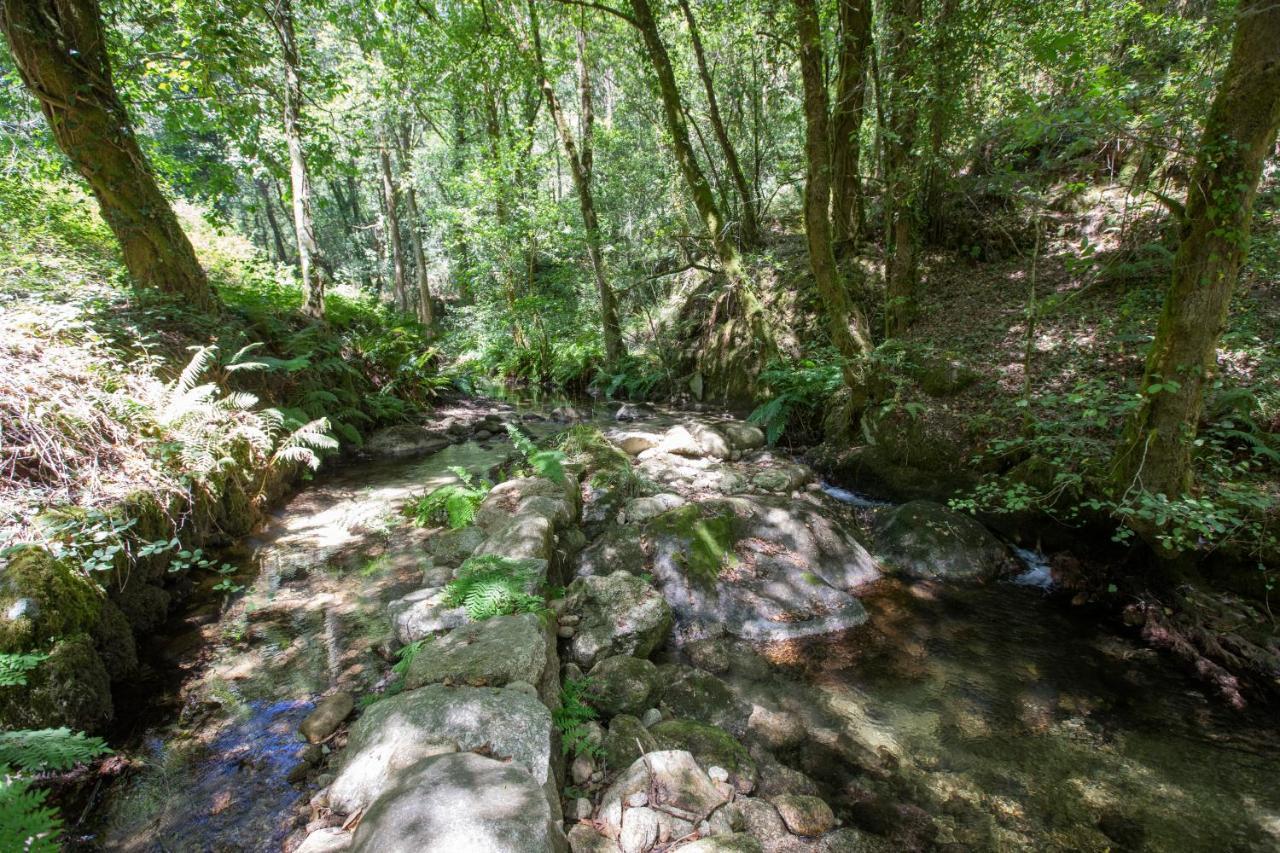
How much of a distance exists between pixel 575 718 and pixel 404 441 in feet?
24.5

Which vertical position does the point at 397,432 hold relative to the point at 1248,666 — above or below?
above

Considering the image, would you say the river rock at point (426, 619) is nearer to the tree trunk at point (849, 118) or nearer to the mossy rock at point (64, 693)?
the mossy rock at point (64, 693)

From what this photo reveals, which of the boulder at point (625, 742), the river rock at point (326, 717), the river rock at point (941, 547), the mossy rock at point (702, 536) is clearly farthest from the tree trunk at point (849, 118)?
the river rock at point (326, 717)

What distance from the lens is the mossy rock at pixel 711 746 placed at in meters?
2.77

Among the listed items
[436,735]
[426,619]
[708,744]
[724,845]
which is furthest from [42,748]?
[708,744]

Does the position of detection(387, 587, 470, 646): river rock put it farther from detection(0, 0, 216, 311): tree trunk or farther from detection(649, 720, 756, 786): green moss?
detection(0, 0, 216, 311): tree trunk

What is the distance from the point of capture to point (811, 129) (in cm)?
636

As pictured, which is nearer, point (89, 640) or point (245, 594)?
point (89, 640)

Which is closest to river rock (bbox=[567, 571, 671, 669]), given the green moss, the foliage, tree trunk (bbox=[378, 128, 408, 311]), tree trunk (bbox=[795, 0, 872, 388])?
the foliage

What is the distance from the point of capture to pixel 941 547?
17.0 ft

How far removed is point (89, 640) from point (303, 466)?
4.27 meters

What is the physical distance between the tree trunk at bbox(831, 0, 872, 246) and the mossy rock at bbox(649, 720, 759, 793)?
7.05 meters

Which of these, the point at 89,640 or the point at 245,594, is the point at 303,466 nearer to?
the point at 245,594

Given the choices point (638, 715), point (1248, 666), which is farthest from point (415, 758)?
point (1248, 666)
